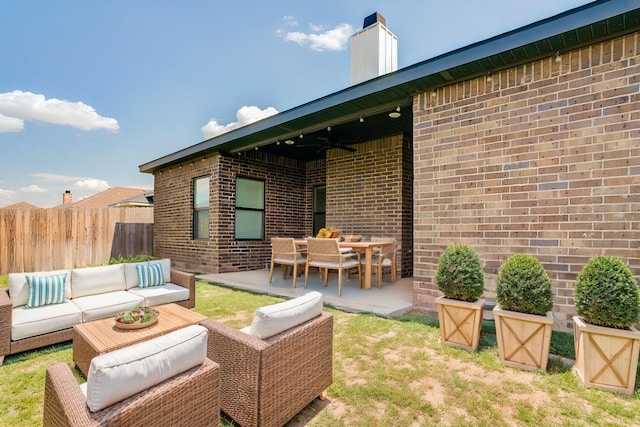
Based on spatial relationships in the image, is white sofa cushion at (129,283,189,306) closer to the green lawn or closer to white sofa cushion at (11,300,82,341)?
white sofa cushion at (11,300,82,341)

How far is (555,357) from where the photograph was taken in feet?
8.36

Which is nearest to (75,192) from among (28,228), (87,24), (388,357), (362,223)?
(28,228)

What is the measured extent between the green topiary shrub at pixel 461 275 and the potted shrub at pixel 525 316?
0.86 ft

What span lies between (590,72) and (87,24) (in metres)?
8.30

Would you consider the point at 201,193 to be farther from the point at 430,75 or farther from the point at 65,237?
the point at 430,75

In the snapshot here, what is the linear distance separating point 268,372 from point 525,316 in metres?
2.10

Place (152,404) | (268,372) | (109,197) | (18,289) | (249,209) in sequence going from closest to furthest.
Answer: (152,404), (268,372), (18,289), (249,209), (109,197)

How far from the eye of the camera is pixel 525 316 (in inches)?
93.7

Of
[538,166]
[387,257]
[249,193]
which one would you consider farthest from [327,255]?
[249,193]

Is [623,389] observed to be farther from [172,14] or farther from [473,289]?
[172,14]

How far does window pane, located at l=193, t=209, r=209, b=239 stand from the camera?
7834mm

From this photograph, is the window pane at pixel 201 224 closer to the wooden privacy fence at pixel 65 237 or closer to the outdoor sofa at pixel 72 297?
the wooden privacy fence at pixel 65 237

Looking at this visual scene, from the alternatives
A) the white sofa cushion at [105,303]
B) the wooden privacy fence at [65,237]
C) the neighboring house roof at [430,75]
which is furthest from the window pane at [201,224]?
the white sofa cushion at [105,303]

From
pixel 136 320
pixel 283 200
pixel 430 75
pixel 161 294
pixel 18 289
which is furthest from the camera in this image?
pixel 283 200
